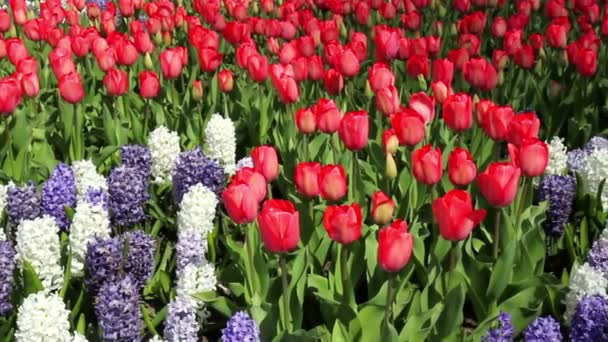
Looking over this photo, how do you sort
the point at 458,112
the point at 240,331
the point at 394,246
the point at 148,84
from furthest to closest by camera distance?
1. the point at 148,84
2. the point at 458,112
3. the point at 394,246
4. the point at 240,331

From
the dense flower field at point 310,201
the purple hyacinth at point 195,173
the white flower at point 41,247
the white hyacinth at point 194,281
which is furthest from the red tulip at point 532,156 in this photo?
the white flower at point 41,247

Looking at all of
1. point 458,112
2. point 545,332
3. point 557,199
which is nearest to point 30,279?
point 545,332

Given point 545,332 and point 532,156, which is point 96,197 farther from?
point 545,332

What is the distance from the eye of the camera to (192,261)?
2785mm

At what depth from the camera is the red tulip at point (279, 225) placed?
7.75 feet

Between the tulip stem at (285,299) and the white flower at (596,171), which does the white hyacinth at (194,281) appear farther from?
the white flower at (596,171)

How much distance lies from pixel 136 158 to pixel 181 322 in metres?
1.20

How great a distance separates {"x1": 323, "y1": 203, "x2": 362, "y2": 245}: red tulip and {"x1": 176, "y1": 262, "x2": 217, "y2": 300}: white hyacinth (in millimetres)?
490

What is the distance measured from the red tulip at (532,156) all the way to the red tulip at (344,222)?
69cm

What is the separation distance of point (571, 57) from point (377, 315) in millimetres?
2562

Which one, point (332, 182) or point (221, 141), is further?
point (221, 141)

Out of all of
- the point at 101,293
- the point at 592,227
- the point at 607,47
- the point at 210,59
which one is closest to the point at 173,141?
the point at 210,59

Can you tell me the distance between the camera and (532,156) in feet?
9.14

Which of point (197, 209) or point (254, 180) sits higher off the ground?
point (254, 180)
